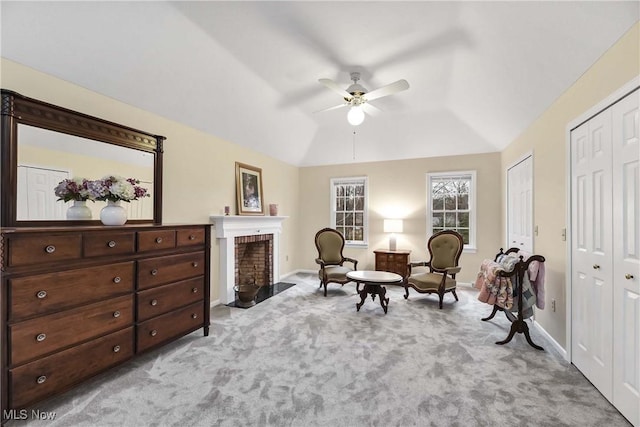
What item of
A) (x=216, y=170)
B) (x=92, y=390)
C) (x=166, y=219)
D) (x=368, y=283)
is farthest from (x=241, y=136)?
(x=92, y=390)

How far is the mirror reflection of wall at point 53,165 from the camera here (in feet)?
7.31

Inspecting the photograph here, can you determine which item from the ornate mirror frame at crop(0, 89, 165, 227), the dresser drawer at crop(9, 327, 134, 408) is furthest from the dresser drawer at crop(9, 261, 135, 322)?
the ornate mirror frame at crop(0, 89, 165, 227)

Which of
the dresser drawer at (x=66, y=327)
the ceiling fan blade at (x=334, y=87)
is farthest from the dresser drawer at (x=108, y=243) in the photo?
the ceiling fan blade at (x=334, y=87)

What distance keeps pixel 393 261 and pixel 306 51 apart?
388 cm

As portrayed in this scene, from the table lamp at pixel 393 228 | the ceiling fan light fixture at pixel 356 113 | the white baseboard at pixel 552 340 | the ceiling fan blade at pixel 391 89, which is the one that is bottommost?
the white baseboard at pixel 552 340

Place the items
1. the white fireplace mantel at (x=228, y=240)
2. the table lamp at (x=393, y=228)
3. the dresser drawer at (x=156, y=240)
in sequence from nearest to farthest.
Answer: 1. the dresser drawer at (x=156, y=240)
2. the white fireplace mantel at (x=228, y=240)
3. the table lamp at (x=393, y=228)

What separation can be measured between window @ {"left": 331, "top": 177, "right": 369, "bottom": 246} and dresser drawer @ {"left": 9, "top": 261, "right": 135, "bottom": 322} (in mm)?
4601

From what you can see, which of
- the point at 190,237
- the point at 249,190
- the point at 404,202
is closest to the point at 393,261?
the point at 404,202

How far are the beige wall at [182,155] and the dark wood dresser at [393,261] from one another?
2.47 metres

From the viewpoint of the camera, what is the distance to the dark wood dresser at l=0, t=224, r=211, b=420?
1.76 m

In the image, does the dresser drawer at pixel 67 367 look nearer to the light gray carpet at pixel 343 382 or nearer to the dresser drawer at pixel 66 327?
the dresser drawer at pixel 66 327

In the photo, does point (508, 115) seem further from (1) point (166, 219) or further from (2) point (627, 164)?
(1) point (166, 219)

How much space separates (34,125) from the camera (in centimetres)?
230

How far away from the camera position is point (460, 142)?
523 cm
